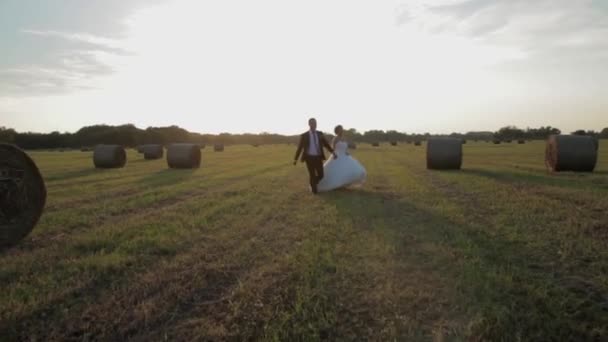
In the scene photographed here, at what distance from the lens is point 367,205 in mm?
9766

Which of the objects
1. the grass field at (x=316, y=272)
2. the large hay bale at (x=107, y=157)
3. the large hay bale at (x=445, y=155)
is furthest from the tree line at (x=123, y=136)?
Result: the grass field at (x=316, y=272)

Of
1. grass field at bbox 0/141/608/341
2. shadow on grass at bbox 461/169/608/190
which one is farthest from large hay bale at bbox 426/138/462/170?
grass field at bbox 0/141/608/341

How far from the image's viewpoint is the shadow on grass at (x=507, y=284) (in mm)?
3611

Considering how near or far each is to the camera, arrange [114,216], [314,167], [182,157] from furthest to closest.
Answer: [182,157] < [314,167] < [114,216]

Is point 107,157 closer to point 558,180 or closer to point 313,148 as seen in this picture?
point 313,148

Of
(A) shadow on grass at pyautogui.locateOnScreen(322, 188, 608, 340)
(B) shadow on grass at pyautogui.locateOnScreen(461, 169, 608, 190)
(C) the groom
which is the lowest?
(A) shadow on grass at pyautogui.locateOnScreen(322, 188, 608, 340)

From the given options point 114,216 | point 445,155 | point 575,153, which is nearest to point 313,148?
point 114,216

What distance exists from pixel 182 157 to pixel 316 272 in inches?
748

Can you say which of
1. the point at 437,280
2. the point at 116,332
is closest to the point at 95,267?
the point at 116,332

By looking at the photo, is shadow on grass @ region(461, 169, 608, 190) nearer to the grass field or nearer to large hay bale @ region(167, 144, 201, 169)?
the grass field

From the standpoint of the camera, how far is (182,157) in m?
22.7

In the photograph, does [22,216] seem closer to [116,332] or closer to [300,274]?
[116,332]

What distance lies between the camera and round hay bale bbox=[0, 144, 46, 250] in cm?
697

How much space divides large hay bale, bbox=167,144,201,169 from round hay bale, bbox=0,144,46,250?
15.1 m
